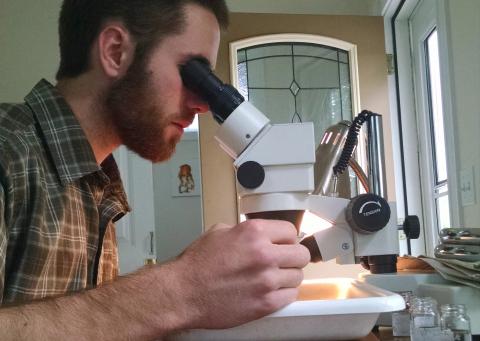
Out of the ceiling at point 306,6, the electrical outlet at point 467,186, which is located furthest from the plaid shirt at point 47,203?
the ceiling at point 306,6

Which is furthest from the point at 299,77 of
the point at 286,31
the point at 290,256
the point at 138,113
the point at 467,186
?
the point at 290,256

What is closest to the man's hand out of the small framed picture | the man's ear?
the man's ear

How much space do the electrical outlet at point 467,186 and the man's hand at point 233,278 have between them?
1033 millimetres

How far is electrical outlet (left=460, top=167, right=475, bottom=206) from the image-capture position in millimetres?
1417

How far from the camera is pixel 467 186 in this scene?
1453 mm

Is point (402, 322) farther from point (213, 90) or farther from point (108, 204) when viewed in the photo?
point (108, 204)

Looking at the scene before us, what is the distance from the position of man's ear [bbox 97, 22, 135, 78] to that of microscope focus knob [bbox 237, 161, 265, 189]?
43 centimetres

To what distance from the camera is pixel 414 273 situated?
2.91 ft

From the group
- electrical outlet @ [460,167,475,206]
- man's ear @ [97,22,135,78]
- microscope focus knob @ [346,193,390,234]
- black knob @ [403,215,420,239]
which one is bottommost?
black knob @ [403,215,420,239]

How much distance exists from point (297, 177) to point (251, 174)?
61 mm

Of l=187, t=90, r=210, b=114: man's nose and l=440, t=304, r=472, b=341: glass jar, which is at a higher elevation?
l=187, t=90, r=210, b=114: man's nose

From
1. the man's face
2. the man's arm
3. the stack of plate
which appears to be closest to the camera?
the man's arm

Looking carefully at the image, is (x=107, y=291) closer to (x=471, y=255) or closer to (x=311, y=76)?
(x=471, y=255)

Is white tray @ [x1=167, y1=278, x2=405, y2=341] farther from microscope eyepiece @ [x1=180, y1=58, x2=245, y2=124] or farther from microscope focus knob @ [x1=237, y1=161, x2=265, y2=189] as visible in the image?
microscope eyepiece @ [x1=180, y1=58, x2=245, y2=124]
